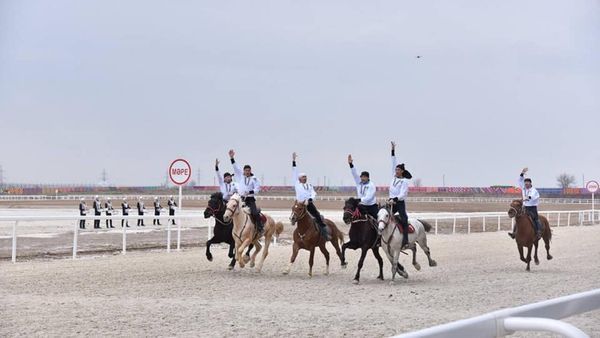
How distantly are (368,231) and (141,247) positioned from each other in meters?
9.52

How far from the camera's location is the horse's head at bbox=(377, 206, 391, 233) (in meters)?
13.6

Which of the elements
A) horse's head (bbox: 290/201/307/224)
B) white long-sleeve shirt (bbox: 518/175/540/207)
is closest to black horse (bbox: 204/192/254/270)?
horse's head (bbox: 290/201/307/224)

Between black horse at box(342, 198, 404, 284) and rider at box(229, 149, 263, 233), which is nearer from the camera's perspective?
black horse at box(342, 198, 404, 284)

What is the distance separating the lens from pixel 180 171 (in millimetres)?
19734

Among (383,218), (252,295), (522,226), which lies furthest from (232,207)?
(522,226)

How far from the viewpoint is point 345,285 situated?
13047mm

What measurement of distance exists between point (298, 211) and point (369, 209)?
1342 millimetres

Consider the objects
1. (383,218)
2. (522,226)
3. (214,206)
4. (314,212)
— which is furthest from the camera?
(522,226)

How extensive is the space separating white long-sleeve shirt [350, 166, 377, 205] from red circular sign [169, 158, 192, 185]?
6.43m

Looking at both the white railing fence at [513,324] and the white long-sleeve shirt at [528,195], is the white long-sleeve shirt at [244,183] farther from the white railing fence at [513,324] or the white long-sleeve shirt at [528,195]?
the white railing fence at [513,324]

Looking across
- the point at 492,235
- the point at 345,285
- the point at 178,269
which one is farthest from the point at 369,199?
the point at 492,235

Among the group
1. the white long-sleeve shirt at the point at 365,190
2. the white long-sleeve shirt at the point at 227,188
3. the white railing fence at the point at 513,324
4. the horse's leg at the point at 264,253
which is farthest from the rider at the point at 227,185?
the white railing fence at the point at 513,324

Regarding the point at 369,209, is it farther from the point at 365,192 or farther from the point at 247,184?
the point at 247,184

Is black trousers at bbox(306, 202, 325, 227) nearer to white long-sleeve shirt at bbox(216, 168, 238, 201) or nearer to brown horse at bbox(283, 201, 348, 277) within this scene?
brown horse at bbox(283, 201, 348, 277)
